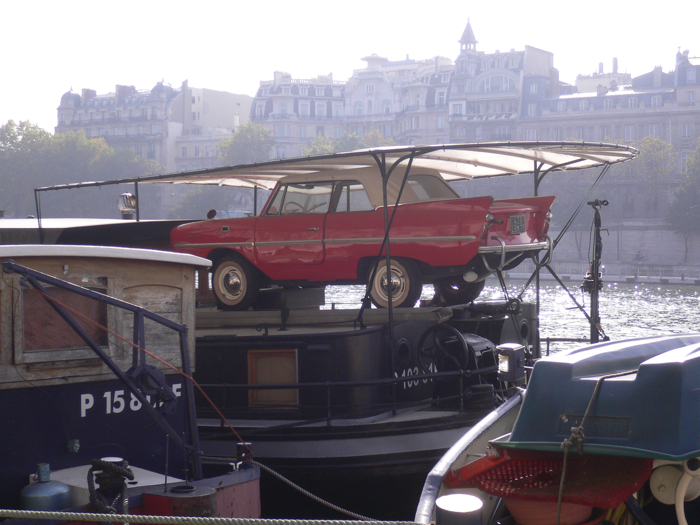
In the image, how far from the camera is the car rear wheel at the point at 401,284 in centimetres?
895

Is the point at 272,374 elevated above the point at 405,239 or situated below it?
below

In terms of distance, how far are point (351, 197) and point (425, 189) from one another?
3.14ft

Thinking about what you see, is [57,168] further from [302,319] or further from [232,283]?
[302,319]

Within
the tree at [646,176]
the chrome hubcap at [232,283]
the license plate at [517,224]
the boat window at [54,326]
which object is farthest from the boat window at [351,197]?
the tree at [646,176]

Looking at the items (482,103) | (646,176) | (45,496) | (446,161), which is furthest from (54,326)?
(482,103)

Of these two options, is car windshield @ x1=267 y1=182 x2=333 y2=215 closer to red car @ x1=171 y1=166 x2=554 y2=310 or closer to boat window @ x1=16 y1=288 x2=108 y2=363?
red car @ x1=171 y1=166 x2=554 y2=310

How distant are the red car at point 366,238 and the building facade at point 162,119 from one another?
3414 inches

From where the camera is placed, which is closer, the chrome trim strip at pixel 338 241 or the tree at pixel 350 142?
the chrome trim strip at pixel 338 241

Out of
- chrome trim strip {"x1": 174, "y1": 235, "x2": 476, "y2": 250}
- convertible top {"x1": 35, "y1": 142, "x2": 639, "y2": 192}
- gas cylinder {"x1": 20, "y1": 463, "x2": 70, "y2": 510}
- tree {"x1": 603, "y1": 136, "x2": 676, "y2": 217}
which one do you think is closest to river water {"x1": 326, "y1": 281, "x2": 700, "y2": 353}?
convertible top {"x1": 35, "y1": 142, "x2": 639, "y2": 192}

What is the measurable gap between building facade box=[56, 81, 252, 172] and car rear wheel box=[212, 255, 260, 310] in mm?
86547

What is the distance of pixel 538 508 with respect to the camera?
4.04 m

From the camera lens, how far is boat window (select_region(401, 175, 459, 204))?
949cm

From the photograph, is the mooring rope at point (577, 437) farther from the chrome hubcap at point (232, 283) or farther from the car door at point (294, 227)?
the chrome hubcap at point (232, 283)

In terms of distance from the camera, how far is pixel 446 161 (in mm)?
10367
